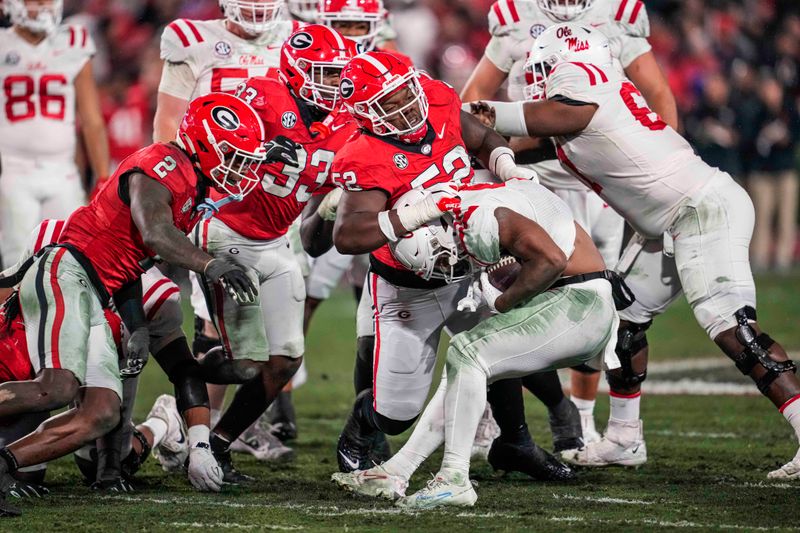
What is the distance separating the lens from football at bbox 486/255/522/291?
4641 mm

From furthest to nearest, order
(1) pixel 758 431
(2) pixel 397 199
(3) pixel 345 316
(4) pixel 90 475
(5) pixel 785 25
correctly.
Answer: (5) pixel 785 25, (3) pixel 345 316, (1) pixel 758 431, (4) pixel 90 475, (2) pixel 397 199

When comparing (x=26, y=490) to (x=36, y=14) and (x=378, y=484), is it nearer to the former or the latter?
(x=378, y=484)

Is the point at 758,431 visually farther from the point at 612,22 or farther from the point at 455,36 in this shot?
the point at 455,36

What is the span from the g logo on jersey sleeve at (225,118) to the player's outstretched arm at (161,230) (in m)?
0.36

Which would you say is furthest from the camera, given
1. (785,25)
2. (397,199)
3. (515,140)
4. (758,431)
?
(785,25)

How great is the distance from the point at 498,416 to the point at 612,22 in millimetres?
2168

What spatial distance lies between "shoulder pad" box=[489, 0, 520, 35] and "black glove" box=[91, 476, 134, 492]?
2914mm

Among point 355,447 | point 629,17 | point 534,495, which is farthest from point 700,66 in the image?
point 534,495

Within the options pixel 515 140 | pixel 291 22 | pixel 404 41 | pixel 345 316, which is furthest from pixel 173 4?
pixel 515 140

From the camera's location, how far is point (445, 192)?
448cm

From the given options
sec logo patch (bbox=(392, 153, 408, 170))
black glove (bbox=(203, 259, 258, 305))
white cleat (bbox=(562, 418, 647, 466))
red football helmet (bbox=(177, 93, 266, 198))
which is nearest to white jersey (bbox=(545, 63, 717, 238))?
sec logo patch (bbox=(392, 153, 408, 170))

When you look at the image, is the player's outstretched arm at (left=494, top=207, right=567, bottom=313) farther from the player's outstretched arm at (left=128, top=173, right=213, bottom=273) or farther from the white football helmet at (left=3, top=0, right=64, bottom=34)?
the white football helmet at (left=3, top=0, right=64, bottom=34)

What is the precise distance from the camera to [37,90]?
24.2ft

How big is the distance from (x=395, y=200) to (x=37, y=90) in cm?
341
